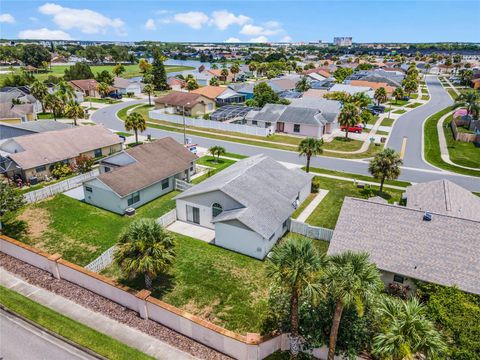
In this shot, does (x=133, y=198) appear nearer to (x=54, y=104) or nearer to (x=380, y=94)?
(x=54, y=104)

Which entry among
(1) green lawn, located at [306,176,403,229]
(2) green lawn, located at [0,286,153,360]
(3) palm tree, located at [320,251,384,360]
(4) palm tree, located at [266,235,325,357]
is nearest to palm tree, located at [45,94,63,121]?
(2) green lawn, located at [0,286,153,360]

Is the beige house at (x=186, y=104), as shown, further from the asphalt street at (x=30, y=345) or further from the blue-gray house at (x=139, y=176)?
the asphalt street at (x=30, y=345)

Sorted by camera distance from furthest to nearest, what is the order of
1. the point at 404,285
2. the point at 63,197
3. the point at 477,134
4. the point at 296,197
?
the point at 477,134 < the point at 63,197 < the point at 296,197 < the point at 404,285

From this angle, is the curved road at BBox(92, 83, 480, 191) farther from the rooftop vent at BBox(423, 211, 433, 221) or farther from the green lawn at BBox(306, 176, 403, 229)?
the rooftop vent at BBox(423, 211, 433, 221)

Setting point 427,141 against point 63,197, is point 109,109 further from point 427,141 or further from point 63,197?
point 427,141

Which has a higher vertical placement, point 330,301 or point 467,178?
point 330,301

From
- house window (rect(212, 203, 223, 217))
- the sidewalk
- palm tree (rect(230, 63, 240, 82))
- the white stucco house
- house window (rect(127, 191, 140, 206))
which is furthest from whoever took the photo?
palm tree (rect(230, 63, 240, 82))

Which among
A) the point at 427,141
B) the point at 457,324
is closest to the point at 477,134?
the point at 427,141
